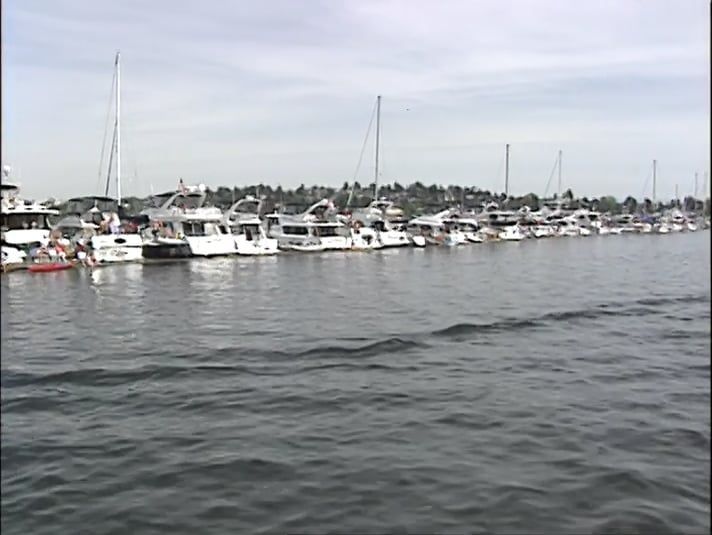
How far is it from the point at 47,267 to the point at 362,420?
27.8m

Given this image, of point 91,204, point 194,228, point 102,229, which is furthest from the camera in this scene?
point 91,204

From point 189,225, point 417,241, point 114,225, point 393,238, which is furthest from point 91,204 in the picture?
point 417,241

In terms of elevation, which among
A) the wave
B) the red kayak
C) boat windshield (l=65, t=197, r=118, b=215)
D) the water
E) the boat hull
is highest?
boat windshield (l=65, t=197, r=118, b=215)

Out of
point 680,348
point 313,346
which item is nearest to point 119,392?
point 313,346

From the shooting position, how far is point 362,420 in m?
9.34

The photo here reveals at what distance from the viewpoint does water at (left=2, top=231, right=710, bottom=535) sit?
6586 mm

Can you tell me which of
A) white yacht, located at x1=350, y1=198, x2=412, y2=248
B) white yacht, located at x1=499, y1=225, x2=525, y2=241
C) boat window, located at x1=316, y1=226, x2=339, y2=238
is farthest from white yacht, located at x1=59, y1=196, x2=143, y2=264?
white yacht, located at x1=499, y1=225, x2=525, y2=241

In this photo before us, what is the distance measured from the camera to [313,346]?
14.6 meters

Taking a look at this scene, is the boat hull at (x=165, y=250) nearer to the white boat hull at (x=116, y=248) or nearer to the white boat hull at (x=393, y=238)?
Answer: the white boat hull at (x=116, y=248)

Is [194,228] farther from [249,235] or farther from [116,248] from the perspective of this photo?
[116,248]

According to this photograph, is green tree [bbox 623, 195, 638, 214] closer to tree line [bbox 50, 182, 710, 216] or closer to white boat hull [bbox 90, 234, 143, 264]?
tree line [bbox 50, 182, 710, 216]

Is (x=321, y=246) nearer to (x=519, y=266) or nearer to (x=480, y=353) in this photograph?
(x=519, y=266)

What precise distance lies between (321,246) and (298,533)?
4452 centimetres

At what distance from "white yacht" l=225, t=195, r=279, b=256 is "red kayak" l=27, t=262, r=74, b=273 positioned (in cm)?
1206
